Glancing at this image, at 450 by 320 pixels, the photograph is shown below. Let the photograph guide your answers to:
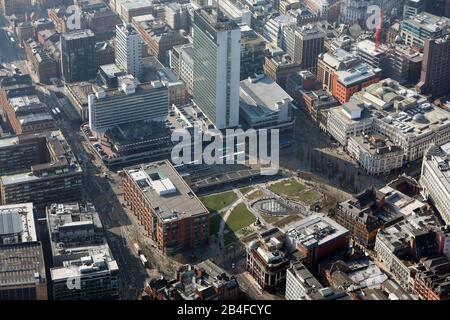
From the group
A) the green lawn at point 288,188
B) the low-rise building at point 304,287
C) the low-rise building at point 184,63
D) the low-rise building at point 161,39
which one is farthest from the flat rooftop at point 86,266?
the low-rise building at point 161,39

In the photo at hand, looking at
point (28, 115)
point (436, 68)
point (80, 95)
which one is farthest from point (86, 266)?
point (436, 68)

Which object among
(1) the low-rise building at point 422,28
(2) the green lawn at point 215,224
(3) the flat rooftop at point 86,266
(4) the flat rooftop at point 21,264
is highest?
(1) the low-rise building at point 422,28

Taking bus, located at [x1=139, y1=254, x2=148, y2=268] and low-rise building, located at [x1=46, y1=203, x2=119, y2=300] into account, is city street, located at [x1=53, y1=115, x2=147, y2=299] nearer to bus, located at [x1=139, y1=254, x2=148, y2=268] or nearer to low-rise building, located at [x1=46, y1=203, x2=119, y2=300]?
bus, located at [x1=139, y1=254, x2=148, y2=268]

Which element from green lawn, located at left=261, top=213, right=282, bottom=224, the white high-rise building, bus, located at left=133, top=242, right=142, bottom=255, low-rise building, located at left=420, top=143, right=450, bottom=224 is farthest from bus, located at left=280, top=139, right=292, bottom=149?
bus, located at left=133, top=242, right=142, bottom=255

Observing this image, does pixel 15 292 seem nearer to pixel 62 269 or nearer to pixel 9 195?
pixel 62 269

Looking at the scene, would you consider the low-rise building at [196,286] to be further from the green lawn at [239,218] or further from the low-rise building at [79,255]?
the green lawn at [239,218]
